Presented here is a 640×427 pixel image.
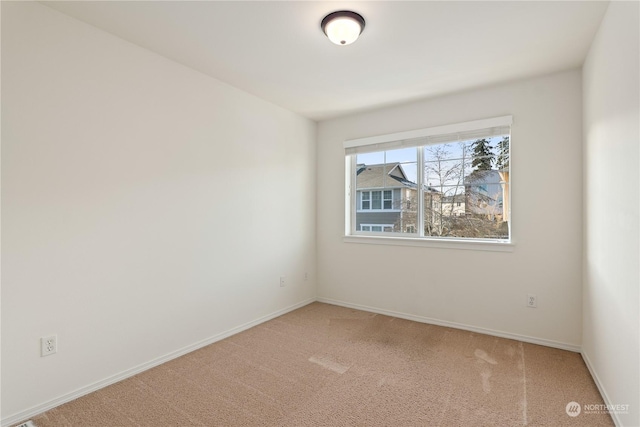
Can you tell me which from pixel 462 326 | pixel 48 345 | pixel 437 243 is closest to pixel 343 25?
pixel 437 243

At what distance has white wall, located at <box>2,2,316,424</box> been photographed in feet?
6.26

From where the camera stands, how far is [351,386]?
227cm

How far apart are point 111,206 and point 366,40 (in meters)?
2.20

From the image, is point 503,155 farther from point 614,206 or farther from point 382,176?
point 614,206

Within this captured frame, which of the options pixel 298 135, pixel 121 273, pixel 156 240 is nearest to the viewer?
pixel 121 273

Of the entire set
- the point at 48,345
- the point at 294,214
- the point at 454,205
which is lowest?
the point at 48,345

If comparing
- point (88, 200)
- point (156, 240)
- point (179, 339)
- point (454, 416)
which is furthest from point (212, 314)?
point (454, 416)

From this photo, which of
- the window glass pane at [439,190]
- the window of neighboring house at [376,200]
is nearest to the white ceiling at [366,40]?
the window glass pane at [439,190]

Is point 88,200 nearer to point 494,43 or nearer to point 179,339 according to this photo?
point 179,339

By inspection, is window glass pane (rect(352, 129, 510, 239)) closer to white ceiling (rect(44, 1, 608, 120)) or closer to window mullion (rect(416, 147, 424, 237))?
window mullion (rect(416, 147, 424, 237))

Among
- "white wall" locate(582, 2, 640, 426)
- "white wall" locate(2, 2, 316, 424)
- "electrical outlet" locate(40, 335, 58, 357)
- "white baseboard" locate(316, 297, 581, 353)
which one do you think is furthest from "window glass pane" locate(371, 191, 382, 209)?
"electrical outlet" locate(40, 335, 58, 357)

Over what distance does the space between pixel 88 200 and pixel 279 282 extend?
2.16 meters

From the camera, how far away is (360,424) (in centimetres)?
186

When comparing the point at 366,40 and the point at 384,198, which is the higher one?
the point at 366,40
